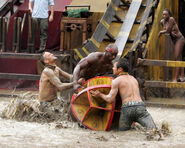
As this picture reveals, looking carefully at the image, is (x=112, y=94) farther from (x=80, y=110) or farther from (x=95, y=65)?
(x=95, y=65)

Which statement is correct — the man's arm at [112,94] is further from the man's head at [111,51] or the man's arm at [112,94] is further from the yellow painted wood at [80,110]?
the man's head at [111,51]

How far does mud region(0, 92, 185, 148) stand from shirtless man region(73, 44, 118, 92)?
645 millimetres

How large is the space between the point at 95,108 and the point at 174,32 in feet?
13.2

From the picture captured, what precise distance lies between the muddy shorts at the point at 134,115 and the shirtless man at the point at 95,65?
1090mm

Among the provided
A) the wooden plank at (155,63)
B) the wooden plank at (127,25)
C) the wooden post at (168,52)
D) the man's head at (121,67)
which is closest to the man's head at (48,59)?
the man's head at (121,67)

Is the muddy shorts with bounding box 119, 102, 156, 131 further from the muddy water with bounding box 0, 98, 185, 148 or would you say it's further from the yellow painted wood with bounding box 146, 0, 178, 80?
the yellow painted wood with bounding box 146, 0, 178, 80

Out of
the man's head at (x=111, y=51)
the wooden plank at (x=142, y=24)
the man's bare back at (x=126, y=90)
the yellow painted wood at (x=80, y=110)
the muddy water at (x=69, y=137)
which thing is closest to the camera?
the muddy water at (x=69, y=137)

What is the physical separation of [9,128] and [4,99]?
345cm

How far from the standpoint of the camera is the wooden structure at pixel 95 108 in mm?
7188

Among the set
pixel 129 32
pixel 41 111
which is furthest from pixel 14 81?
pixel 41 111

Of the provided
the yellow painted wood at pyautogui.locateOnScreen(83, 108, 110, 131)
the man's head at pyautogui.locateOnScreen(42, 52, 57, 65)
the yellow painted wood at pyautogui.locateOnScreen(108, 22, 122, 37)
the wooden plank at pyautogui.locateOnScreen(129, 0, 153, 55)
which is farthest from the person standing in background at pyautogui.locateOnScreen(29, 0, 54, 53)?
the yellow painted wood at pyautogui.locateOnScreen(83, 108, 110, 131)

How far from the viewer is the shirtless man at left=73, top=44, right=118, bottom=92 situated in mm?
7789

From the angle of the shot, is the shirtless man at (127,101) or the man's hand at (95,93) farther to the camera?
the man's hand at (95,93)

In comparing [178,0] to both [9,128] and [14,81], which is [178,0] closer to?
[14,81]
